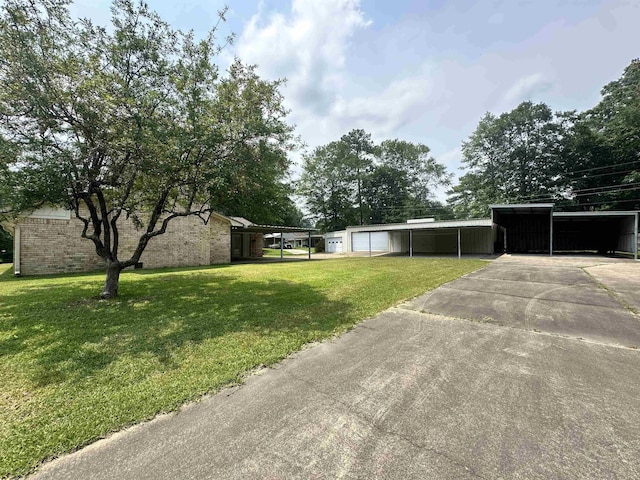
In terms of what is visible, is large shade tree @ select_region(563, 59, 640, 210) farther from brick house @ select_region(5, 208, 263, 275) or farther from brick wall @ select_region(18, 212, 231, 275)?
brick wall @ select_region(18, 212, 231, 275)

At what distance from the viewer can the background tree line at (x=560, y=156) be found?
28.6 m

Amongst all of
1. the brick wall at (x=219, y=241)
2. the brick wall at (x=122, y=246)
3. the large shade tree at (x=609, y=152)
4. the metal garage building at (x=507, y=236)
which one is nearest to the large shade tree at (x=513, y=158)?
the large shade tree at (x=609, y=152)

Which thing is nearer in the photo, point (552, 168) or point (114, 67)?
point (114, 67)

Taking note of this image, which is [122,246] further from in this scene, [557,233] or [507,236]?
[557,233]

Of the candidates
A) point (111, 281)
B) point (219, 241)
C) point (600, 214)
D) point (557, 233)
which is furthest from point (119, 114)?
point (557, 233)

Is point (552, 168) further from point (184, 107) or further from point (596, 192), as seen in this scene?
point (184, 107)

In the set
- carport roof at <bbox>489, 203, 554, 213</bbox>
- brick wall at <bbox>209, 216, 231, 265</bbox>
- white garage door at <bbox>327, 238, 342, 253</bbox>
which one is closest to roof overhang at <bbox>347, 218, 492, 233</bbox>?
carport roof at <bbox>489, 203, 554, 213</bbox>

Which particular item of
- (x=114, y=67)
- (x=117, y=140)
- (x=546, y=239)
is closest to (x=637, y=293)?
(x=117, y=140)

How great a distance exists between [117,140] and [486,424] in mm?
7010

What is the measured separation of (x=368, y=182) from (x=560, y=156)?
74.9ft

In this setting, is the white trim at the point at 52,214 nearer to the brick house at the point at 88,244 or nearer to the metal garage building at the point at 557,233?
the brick house at the point at 88,244

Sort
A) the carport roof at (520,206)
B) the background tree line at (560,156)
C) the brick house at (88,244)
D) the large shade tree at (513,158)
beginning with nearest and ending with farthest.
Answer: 1. the brick house at (88,244)
2. the carport roof at (520,206)
3. the background tree line at (560,156)
4. the large shade tree at (513,158)

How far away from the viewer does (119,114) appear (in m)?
5.61

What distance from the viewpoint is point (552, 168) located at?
107ft
